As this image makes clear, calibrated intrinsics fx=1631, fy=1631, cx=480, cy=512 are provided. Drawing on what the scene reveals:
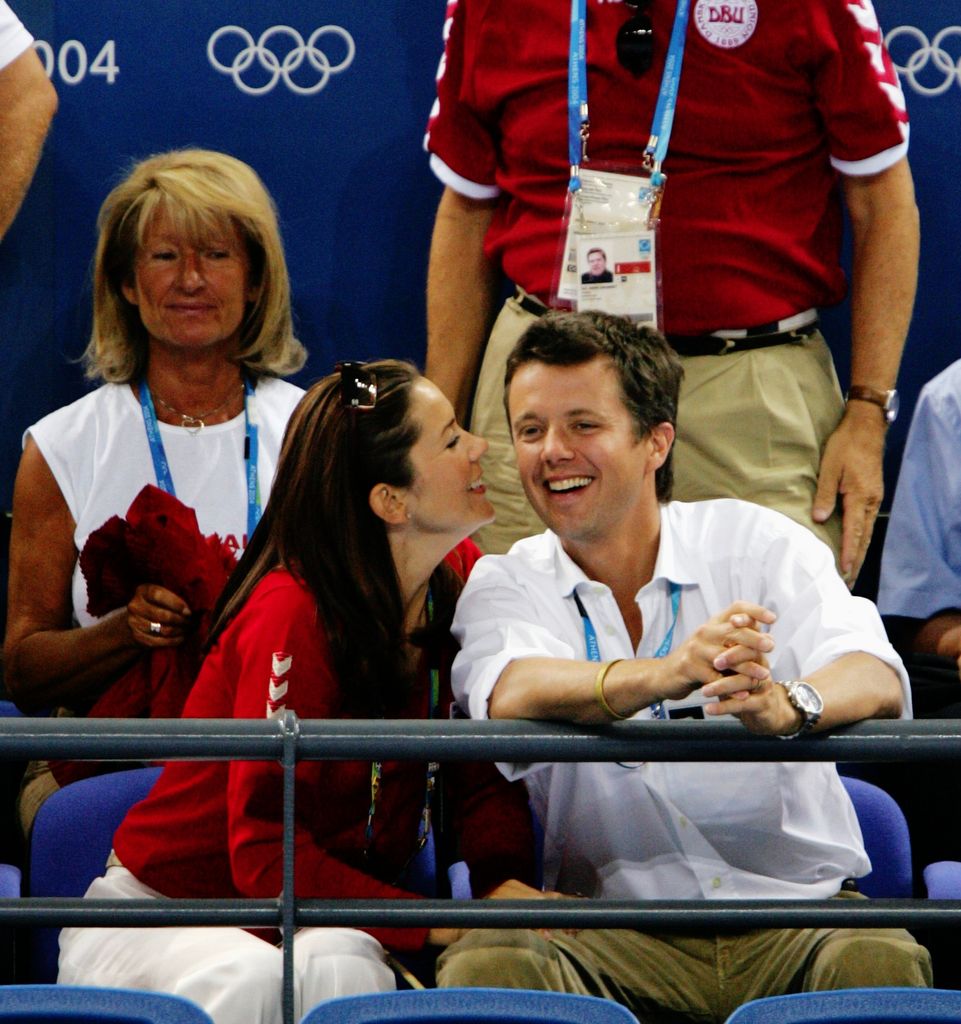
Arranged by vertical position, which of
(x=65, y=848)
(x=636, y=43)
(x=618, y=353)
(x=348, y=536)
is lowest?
(x=65, y=848)

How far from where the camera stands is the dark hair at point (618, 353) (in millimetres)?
2561

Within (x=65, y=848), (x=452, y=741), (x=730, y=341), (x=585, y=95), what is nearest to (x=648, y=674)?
(x=452, y=741)

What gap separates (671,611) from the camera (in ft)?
8.17

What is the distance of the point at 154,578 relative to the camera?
297cm

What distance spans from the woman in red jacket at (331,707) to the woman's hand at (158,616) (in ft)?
1.41

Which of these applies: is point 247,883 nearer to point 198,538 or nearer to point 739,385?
point 198,538

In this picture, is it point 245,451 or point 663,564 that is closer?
point 663,564

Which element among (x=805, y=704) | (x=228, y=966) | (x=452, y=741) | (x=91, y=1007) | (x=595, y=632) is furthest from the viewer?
(x=595, y=632)

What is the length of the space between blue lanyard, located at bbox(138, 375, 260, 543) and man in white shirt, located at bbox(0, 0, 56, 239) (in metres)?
0.46

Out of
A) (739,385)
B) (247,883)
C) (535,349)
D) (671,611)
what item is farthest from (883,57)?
(247,883)

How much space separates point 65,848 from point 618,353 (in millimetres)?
1138

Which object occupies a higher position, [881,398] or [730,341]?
[730,341]

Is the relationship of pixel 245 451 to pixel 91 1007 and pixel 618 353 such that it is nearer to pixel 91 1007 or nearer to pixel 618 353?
pixel 618 353

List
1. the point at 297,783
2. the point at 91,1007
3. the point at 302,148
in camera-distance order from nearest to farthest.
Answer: the point at 91,1007, the point at 297,783, the point at 302,148
